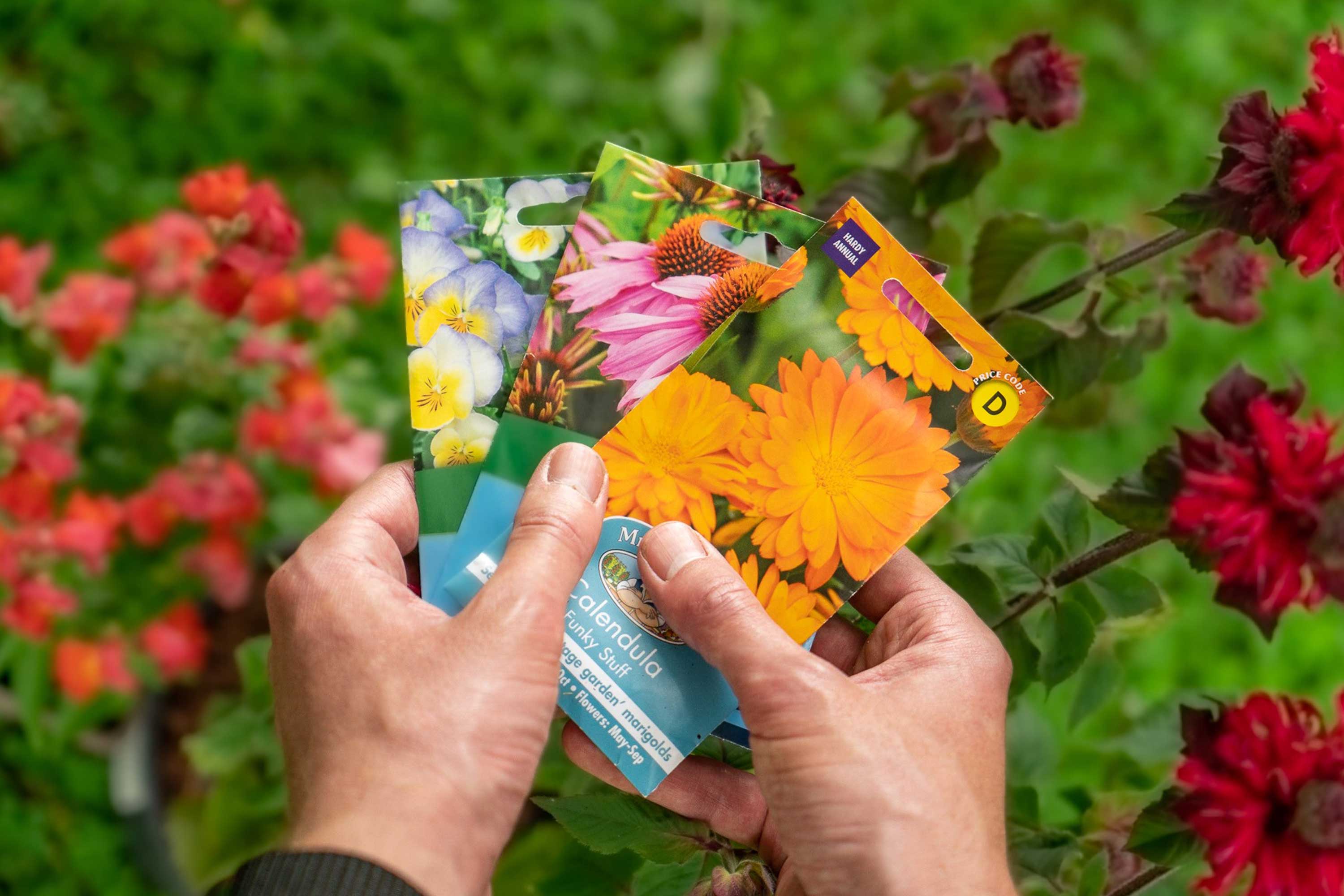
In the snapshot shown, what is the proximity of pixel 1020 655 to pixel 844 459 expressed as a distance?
0.24m

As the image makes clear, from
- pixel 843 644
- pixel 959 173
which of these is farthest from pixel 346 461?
pixel 959 173

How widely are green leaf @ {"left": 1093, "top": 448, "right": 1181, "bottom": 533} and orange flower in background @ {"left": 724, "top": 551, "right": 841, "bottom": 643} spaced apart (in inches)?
8.1

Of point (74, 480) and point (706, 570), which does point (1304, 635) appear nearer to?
point (706, 570)

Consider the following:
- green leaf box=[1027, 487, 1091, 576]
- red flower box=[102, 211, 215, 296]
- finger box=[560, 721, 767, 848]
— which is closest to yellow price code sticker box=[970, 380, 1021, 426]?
green leaf box=[1027, 487, 1091, 576]

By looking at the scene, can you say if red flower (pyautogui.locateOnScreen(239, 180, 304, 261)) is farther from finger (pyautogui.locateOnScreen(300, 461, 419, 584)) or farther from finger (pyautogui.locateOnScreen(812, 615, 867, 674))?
finger (pyautogui.locateOnScreen(812, 615, 867, 674))

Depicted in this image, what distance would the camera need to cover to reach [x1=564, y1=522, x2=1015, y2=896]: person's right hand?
2.18 ft

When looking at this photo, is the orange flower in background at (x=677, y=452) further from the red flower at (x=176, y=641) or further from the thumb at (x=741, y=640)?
the red flower at (x=176, y=641)

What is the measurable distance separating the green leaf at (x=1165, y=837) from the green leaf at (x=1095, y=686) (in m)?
0.17

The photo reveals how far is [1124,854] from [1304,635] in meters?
0.89

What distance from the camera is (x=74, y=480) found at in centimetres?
123

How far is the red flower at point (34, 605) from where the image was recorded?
1.03 m

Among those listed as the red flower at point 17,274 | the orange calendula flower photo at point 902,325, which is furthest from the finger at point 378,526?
the red flower at point 17,274

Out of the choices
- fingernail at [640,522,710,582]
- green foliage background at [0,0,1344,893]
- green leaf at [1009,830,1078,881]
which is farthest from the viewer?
green foliage background at [0,0,1344,893]

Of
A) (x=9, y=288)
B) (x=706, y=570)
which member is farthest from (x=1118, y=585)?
(x=9, y=288)
